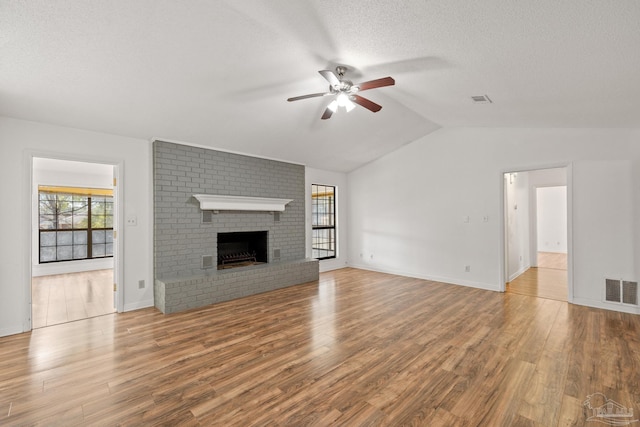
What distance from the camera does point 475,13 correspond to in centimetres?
185

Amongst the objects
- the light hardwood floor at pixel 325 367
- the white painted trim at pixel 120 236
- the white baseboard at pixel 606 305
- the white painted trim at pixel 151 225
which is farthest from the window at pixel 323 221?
the white baseboard at pixel 606 305

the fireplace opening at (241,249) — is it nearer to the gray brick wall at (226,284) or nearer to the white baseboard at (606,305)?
the gray brick wall at (226,284)

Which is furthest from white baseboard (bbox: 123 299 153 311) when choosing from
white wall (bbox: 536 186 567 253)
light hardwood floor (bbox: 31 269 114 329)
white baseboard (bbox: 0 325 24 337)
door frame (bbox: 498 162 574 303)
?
white wall (bbox: 536 186 567 253)

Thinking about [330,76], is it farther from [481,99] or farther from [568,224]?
[568,224]

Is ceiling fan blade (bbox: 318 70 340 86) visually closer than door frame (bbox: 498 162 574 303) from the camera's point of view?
Yes

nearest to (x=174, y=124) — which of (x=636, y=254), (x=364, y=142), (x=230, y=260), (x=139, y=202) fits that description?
(x=139, y=202)

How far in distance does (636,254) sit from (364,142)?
170 inches

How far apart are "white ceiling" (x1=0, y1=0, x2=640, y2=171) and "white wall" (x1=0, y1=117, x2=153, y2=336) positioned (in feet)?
0.73

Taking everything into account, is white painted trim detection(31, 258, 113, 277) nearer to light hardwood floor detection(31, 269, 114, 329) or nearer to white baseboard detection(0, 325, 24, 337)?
light hardwood floor detection(31, 269, 114, 329)

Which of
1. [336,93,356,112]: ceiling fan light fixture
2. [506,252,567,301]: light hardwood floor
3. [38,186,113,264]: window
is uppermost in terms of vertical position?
[336,93,356,112]: ceiling fan light fixture

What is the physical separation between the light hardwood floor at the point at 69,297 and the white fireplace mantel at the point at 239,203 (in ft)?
6.62

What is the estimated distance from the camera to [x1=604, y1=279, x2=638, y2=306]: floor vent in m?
3.88

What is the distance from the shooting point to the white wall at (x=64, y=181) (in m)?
6.30

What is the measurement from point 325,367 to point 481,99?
3514 mm
